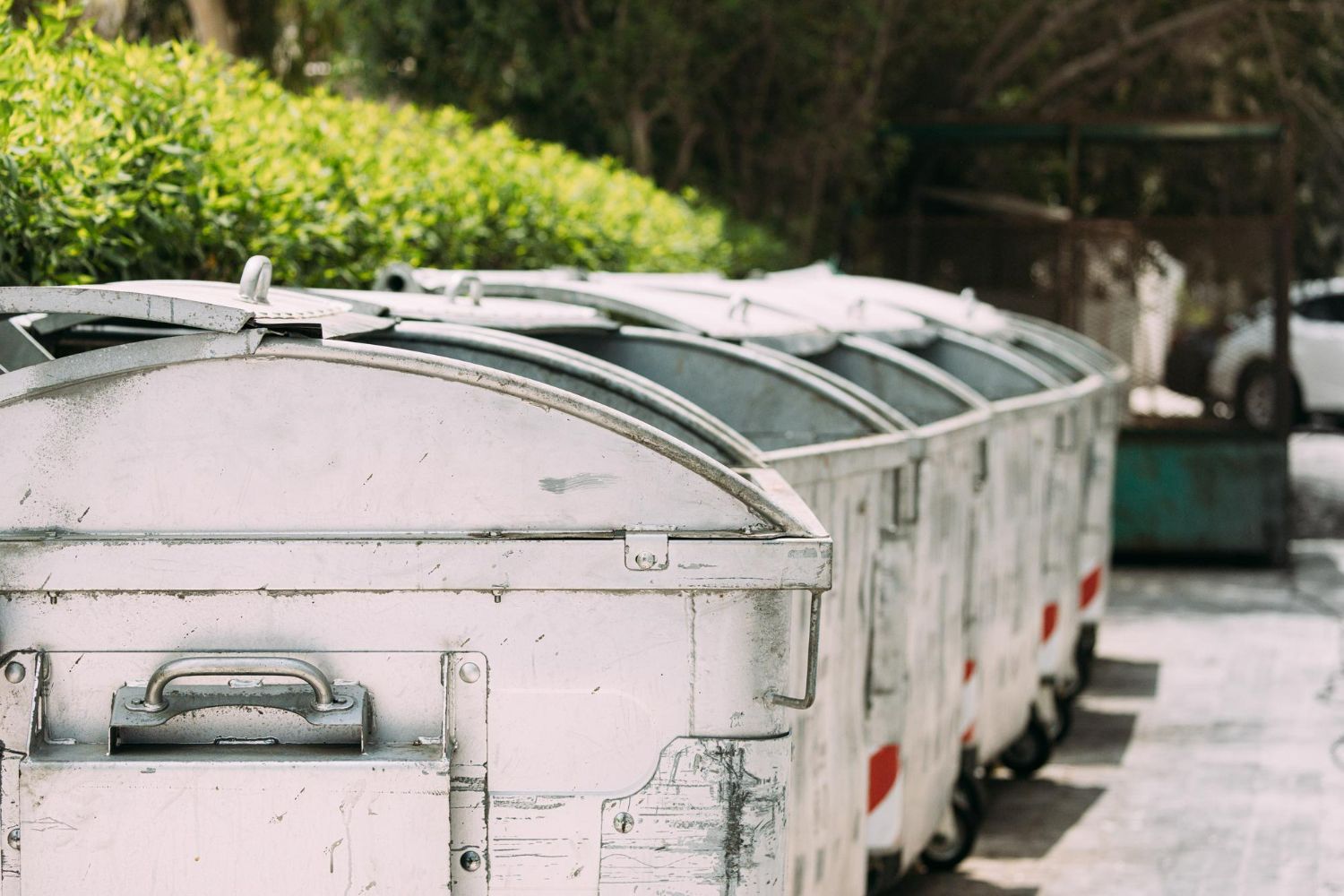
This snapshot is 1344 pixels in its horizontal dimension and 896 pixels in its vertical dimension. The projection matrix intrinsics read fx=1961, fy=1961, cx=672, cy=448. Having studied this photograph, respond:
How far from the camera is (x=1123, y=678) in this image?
30.7 feet

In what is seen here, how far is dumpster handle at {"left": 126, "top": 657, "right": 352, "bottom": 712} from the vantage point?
2906 millimetres

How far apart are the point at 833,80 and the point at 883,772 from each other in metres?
10.1

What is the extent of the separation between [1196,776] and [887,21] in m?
8.75

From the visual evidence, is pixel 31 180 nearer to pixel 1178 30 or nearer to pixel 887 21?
pixel 887 21

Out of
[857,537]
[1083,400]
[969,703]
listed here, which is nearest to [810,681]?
[857,537]

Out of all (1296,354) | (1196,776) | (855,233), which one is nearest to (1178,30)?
(855,233)

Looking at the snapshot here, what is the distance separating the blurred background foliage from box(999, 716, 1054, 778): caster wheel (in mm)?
5690

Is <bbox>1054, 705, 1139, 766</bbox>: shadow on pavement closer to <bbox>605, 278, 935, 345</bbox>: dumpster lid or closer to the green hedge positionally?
<bbox>605, 278, 935, 345</bbox>: dumpster lid

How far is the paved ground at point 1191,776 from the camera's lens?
6023mm

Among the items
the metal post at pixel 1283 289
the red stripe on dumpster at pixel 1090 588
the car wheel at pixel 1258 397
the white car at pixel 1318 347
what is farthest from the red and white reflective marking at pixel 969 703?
the white car at pixel 1318 347

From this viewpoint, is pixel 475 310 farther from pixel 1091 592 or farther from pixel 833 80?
pixel 833 80

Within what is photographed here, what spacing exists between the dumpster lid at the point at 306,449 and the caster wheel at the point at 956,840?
3.30 metres

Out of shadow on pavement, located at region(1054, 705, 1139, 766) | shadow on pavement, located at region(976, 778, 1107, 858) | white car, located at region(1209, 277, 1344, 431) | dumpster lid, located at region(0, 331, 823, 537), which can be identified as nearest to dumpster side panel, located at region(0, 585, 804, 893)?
dumpster lid, located at region(0, 331, 823, 537)

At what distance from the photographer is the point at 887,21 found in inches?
583
